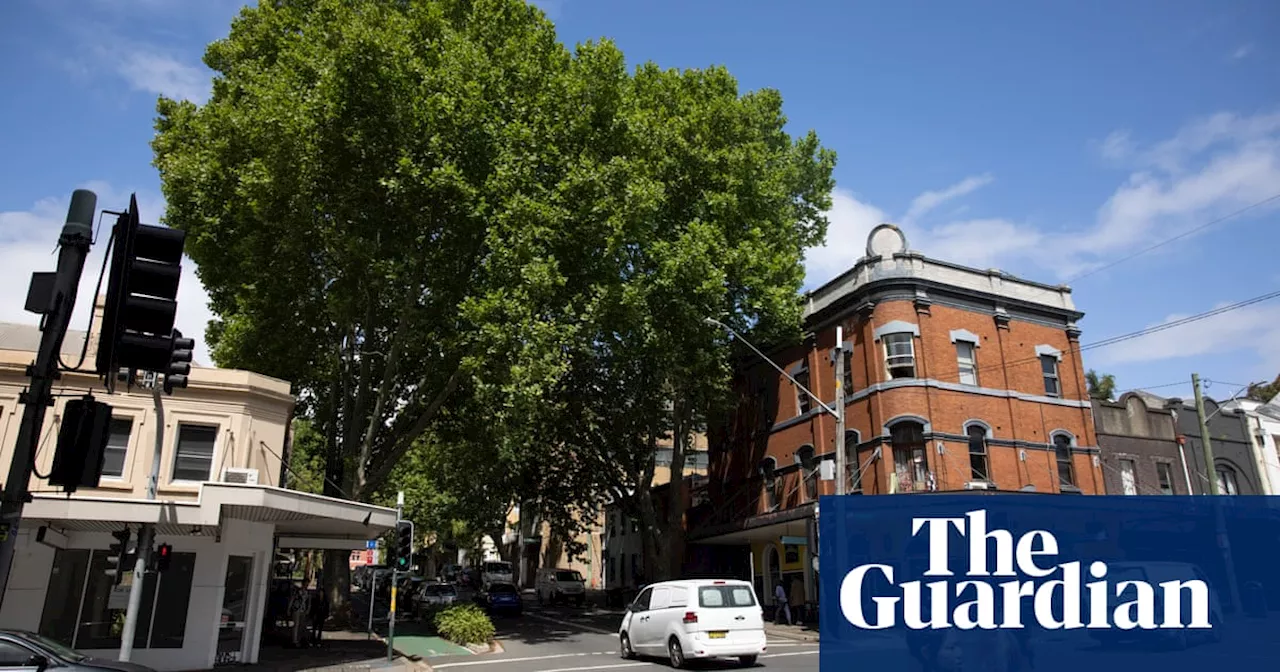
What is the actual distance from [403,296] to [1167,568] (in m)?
23.8

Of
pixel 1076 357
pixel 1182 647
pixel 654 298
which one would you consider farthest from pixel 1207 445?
pixel 1182 647

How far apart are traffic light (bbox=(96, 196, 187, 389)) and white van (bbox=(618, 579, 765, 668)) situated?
11.4 m

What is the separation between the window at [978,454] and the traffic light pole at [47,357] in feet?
86.9

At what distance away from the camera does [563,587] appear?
44.9m

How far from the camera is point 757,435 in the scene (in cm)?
3594

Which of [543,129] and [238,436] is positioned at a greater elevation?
[543,129]

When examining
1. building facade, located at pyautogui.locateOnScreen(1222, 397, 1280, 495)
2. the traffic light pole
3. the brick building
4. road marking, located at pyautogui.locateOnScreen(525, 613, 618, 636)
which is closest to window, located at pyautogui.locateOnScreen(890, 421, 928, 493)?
the brick building

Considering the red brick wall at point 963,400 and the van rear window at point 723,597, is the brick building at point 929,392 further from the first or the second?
the van rear window at point 723,597

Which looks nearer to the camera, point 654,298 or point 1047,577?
point 1047,577

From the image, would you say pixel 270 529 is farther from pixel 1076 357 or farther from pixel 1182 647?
pixel 1076 357

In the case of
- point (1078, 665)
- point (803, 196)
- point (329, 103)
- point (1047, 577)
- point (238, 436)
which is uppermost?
point (803, 196)

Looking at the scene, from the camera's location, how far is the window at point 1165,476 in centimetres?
3177

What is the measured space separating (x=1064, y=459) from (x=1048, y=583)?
89.8ft

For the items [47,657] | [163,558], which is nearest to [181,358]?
[47,657]
